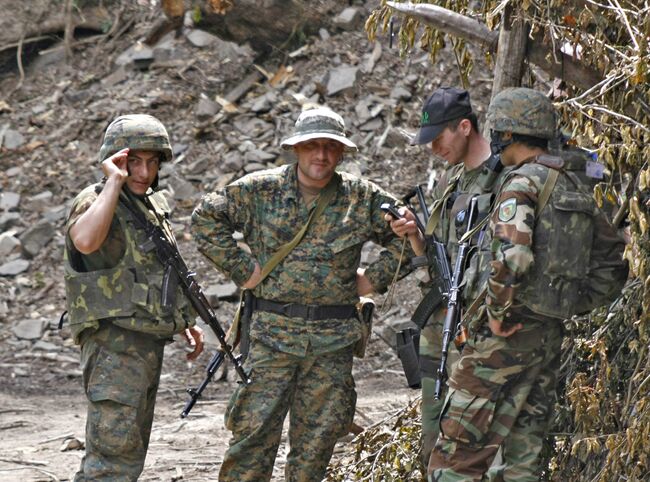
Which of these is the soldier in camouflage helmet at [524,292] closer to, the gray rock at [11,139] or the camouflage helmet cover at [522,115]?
the camouflage helmet cover at [522,115]

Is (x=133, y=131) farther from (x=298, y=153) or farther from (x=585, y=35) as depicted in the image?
(x=585, y=35)

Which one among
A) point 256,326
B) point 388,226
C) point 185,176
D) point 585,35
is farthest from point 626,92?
point 185,176

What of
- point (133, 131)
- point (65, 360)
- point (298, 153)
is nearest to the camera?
point (133, 131)

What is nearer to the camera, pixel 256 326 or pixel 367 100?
pixel 256 326

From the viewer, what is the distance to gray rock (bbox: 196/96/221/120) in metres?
13.5

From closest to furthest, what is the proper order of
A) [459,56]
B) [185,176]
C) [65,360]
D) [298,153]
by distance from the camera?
1. [298,153]
2. [459,56]
3. [65,360]
4. [185,176]

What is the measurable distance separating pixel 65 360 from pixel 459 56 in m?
5.46

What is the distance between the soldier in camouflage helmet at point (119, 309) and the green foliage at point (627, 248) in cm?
204

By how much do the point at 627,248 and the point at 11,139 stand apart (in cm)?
1006

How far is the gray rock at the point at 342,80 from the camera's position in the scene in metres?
13.2

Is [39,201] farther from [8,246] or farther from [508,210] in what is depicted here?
[508,210]

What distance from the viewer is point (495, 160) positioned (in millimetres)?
5793

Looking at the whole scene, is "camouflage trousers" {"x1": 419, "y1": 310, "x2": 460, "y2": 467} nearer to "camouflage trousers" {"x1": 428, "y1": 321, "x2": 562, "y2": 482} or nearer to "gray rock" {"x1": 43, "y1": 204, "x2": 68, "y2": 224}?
"camouflage trousers" {"x1": 428, "y1": 321, "x2": 562, "y2": 482}

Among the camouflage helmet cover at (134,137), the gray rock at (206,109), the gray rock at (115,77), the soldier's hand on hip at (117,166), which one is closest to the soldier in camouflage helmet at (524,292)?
the camouflage helmet cover at (134,137)
